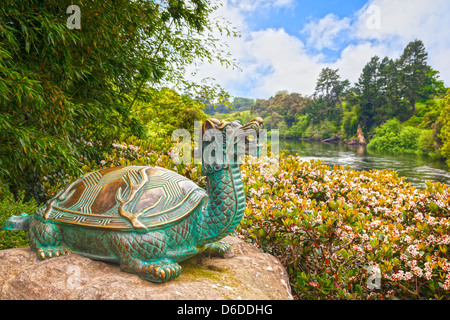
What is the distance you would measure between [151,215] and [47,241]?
77cm

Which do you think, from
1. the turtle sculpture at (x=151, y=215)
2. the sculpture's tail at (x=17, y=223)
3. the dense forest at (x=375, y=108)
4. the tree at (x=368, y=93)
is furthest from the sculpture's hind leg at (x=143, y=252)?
the tree at (x=368, y=93)

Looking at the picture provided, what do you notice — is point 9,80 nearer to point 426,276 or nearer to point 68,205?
point 68,205

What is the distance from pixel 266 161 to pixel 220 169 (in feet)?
8.96

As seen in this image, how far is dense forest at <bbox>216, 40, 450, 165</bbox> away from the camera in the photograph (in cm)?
2475

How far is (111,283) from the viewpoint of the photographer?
4.90ft

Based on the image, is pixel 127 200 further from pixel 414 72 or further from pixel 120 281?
pixel 414 72

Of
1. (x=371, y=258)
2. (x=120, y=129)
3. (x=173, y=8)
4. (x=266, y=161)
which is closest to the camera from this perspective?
(x=371, y=258)

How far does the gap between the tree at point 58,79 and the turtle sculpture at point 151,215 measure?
1470mm

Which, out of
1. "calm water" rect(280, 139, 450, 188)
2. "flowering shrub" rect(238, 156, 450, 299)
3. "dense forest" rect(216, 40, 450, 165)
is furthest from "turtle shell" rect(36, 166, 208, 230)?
"dense forest" rect(216, 40, 450, 165)

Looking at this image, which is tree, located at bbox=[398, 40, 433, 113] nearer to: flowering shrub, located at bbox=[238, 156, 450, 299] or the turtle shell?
flowering shrub, located at bbox=[238, 156, 450, 299]

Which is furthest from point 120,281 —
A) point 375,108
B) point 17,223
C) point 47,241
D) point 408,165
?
point 375,108

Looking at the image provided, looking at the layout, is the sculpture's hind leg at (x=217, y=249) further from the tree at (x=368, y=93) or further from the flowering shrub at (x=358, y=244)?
the tree at (x=368, y=93)

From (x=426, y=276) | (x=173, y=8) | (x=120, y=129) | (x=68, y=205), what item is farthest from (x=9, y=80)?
(x=173, y=8)
